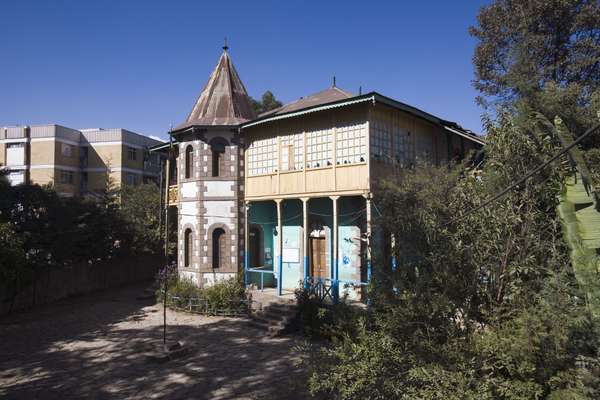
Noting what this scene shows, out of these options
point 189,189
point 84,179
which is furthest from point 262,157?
point 84,179

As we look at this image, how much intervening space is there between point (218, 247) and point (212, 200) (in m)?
2.14

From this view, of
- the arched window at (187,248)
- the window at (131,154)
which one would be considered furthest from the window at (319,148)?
the window at (131,154)

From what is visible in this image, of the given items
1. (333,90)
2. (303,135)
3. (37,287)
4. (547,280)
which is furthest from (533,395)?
(37,287)

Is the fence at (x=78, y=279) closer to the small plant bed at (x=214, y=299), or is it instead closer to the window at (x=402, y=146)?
the small plant bed at (x=214, y=299)

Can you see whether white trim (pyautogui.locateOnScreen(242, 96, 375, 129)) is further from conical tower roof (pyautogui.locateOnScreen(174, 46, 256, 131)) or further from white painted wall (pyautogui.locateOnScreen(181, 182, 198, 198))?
white painted wall (pyautogui.locateOnScreen(181, 182, 198, 198))

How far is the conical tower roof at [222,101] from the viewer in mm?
19578

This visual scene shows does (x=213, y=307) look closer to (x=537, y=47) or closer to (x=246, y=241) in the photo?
(x=246, y=241)

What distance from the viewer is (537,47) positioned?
1661 centimetres

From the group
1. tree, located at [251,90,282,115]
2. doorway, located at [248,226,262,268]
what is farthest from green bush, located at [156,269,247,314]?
tree, located at [251,90,282,115]

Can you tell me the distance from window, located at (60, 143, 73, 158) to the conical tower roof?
94.2 feet

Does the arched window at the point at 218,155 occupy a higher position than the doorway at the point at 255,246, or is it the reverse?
the arched window at the point at 218,155

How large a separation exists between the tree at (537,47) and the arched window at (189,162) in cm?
1255

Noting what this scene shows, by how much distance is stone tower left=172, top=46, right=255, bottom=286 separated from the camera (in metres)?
18.7

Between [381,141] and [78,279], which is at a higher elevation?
[381,141]
